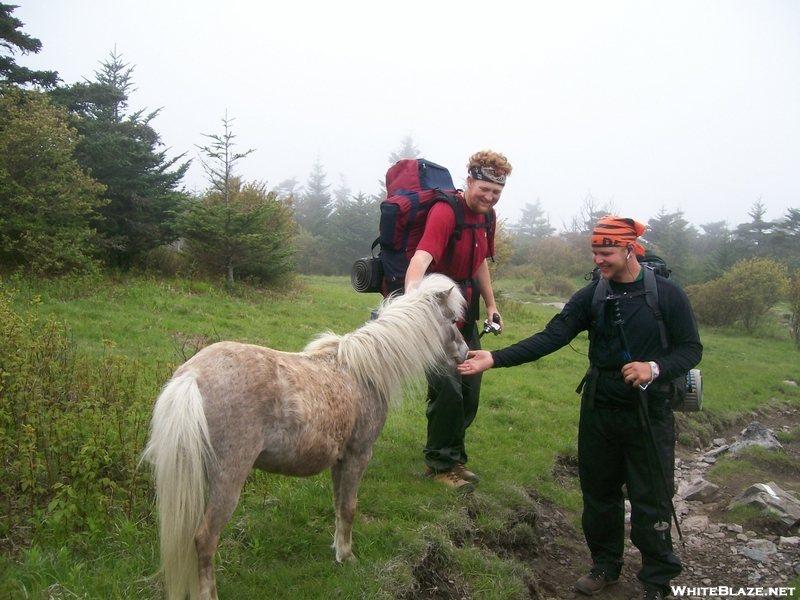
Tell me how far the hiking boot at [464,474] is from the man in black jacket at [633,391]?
1.28 metres

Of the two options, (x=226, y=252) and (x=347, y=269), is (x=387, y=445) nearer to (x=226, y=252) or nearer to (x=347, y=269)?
(x=226, y=252)

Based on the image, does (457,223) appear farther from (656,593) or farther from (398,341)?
(656,593)

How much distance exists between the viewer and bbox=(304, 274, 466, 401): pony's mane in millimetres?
3496

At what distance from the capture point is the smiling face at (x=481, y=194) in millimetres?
4125

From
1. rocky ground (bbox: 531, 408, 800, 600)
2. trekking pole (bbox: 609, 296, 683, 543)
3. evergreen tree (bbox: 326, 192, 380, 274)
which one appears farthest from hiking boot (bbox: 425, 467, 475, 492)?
evergreen tree (bbox: 326, 192, 380, 274)

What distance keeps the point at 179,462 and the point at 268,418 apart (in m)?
0.48

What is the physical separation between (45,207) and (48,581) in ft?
33.6

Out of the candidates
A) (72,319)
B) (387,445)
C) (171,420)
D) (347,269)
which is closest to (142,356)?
(72,319)

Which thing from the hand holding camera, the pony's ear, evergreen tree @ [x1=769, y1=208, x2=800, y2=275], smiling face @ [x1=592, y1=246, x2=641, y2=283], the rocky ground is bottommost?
the rocky ground

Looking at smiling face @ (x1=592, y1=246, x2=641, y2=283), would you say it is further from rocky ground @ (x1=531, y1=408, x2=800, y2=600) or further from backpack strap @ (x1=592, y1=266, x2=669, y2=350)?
rocky ground @ (x1=531, y1=408, x2=800, y2=600)

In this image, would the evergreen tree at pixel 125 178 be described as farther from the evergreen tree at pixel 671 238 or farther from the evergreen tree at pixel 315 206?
the evergreen tree at pixel 671 238

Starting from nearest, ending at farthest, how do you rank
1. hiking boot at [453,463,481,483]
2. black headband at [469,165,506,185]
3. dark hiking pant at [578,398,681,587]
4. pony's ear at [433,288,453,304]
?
dark hiking pant at [578,398,681,587]
pony's ear at [433,288,453,304]
black headband at [469,165,506,185]
hiking boot at [453,463,481,483]

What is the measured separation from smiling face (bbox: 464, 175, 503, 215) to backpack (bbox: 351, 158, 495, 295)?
109mm

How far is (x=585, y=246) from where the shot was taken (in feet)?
120
